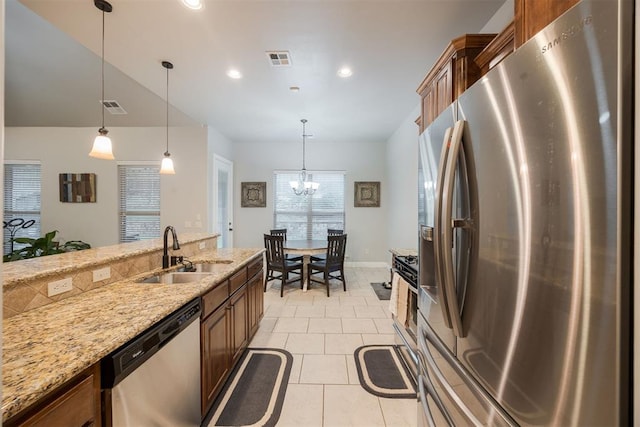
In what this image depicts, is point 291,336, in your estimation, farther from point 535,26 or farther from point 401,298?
point 535,26

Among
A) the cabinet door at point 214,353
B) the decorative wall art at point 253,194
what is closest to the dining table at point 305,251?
the decorative wall art at point 253,194

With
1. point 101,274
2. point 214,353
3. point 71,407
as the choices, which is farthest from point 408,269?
point 101,274

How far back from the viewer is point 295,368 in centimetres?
236

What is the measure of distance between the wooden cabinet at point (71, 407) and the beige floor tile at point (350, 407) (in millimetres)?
1380

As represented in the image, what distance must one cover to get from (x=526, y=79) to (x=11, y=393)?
62.8 inches

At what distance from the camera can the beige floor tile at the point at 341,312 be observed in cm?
349

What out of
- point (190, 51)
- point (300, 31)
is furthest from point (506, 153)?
point (190, 51)

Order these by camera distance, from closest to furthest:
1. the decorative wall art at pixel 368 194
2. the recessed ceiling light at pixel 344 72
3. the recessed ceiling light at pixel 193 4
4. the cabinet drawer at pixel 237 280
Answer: the recessed ceiling light at pixel 193 4
the cabinet drawer at pixel 237 280
the recessed ceiling light at pixel 344 72
the decorative wall art at pixel 368 194

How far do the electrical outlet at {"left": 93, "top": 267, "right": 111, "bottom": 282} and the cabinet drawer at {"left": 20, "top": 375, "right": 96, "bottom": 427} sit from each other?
99 centimetres

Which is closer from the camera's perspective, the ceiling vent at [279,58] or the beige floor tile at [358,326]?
the ceiling vent at [279,58]

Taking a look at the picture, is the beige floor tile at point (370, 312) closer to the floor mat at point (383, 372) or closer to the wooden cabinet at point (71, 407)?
the floor mat at point (383, 372)

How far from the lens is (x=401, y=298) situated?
2.37 m

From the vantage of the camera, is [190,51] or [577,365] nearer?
[577,365]

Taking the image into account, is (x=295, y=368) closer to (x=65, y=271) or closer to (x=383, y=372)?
(x=383, y=372)
